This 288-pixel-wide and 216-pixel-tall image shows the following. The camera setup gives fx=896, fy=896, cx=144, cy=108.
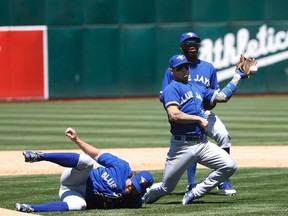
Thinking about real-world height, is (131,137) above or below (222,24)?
below

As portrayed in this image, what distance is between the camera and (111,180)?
870 cm

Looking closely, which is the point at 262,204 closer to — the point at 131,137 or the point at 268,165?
the point at 268,165

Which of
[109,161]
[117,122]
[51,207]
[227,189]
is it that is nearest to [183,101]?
[109,161]

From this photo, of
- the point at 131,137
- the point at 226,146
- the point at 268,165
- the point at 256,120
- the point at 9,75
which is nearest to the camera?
the point at 226,146

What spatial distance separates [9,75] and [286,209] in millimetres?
19398

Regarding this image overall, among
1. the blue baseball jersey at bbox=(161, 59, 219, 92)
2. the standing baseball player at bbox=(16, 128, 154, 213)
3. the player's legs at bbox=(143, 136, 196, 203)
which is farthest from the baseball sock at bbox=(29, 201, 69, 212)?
the blue baseball jersey at bbox=(161, 59, 219, 92)

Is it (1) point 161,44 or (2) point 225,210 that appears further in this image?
(1) point 161,44

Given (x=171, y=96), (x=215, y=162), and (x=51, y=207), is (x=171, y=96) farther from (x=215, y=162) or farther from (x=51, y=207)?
(x=51, y=207)

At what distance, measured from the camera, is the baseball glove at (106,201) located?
29.0 feet

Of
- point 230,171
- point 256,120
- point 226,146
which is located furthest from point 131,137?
point 230,171

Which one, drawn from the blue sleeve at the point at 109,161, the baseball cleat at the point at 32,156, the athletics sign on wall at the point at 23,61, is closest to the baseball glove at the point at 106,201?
the blue sleeve at the point at 109,161

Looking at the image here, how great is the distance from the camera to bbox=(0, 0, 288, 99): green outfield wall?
1088 inches

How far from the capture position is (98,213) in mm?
8531

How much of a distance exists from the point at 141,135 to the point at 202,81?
24.3 ft
